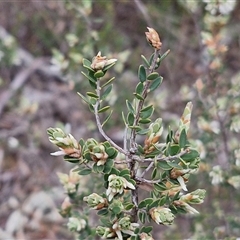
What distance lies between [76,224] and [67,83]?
1.24m

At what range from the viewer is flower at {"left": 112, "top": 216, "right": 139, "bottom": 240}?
1.03 m

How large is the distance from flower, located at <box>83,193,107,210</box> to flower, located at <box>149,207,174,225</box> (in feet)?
0.36

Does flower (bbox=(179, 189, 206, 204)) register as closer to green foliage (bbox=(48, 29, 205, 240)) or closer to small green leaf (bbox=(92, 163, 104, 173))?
green foliage (bbox=(48, 29, 205, 240))

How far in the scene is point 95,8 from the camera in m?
2.99

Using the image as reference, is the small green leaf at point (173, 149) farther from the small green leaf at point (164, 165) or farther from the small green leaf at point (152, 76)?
the small green leaf at point (152, 76)

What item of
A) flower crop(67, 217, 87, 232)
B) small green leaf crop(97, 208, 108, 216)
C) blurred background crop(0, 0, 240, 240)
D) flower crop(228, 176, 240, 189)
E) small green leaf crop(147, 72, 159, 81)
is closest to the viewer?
small green leaf crop(147, 72, 159, 81)

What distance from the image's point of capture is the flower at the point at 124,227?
1032 millimetres

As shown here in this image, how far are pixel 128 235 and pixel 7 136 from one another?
164 centimetres

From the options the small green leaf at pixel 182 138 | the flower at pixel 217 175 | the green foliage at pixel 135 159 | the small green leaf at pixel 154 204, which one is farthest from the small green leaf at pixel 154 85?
the flower at pixel 217 175

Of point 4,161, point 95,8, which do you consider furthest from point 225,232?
point 95,8

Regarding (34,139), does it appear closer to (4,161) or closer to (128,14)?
(4,161)

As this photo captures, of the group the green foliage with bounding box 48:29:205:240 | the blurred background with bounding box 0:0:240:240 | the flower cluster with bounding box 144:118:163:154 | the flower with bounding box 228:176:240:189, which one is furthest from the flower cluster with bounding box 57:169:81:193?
the blurred background with bounding box 0:0:240:240

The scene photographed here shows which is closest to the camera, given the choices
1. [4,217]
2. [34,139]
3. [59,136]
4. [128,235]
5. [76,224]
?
[59,136]

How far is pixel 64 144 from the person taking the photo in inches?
37.9
